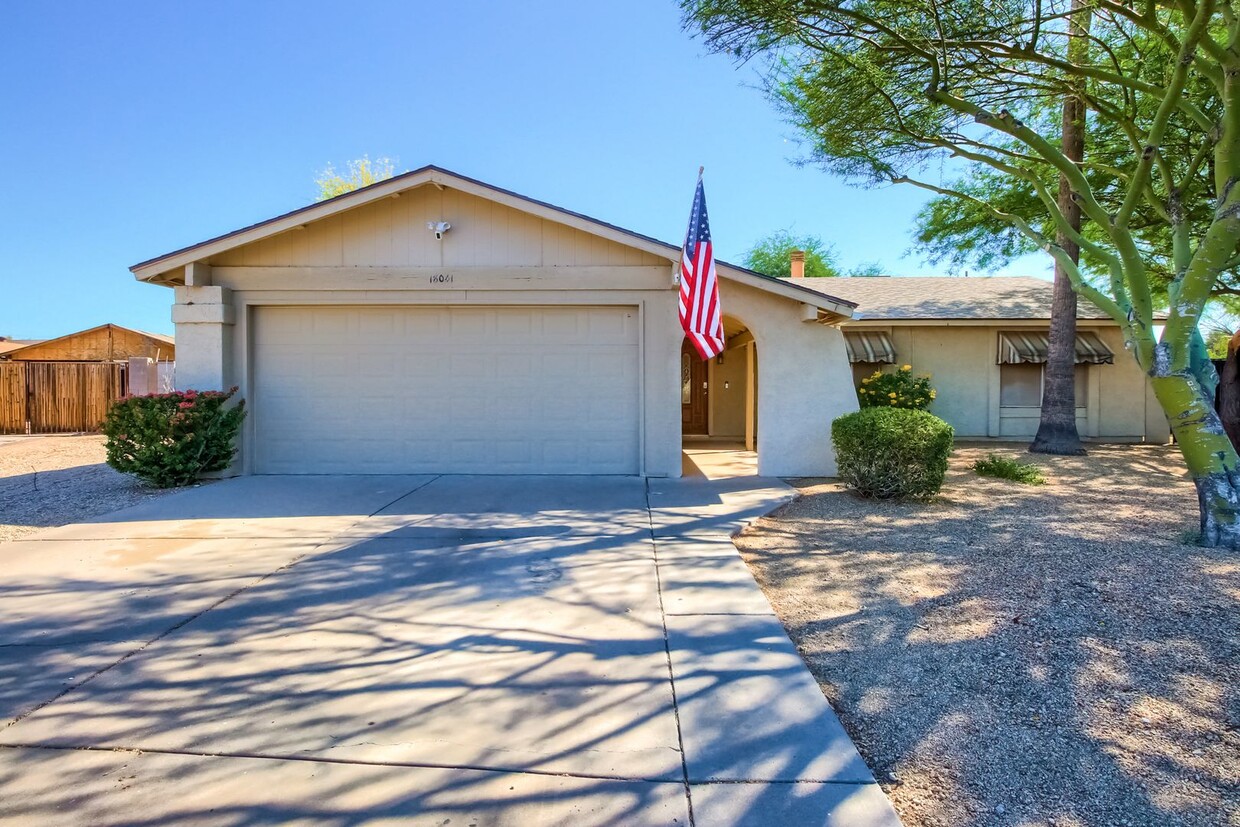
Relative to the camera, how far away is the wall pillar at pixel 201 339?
32.3 ft

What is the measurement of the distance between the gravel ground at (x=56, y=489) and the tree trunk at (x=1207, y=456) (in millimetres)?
10914

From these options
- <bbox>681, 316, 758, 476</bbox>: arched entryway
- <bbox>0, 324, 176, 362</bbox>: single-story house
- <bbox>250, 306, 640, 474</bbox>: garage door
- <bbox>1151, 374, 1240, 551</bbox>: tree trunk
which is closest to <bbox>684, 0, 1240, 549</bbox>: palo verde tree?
<bbox>1151, 374, 1240, 551</bbox>: tree trunk

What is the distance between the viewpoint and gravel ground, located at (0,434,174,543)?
7609 mm

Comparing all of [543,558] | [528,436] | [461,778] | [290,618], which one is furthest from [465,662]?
[528,436]

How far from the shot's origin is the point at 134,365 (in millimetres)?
17188

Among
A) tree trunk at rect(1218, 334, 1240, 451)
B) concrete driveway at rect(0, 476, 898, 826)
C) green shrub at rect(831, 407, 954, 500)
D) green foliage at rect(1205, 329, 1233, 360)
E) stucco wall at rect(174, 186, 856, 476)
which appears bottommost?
concrete driveway at rect(0, 476, 898, 826)

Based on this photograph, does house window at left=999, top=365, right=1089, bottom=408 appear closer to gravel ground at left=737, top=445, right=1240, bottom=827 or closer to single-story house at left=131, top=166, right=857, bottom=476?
single-story house at left=131, top=166, right=857, bottom=476

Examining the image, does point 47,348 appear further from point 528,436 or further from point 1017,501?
point 1017,501

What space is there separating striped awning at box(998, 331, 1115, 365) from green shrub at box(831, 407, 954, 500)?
9666 mm

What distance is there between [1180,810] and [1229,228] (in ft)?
18.3

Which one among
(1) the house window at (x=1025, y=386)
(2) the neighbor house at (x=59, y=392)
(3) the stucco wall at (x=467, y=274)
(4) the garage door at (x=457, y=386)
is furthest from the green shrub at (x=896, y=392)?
(2) the neighbor house at (x=59, y=392)

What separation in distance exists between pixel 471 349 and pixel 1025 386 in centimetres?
1377

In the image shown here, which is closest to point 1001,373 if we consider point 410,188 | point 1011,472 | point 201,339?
point 1011,472

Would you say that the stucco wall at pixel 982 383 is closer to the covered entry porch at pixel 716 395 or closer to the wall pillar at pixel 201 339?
the covered entry porch at pixel 716 395
